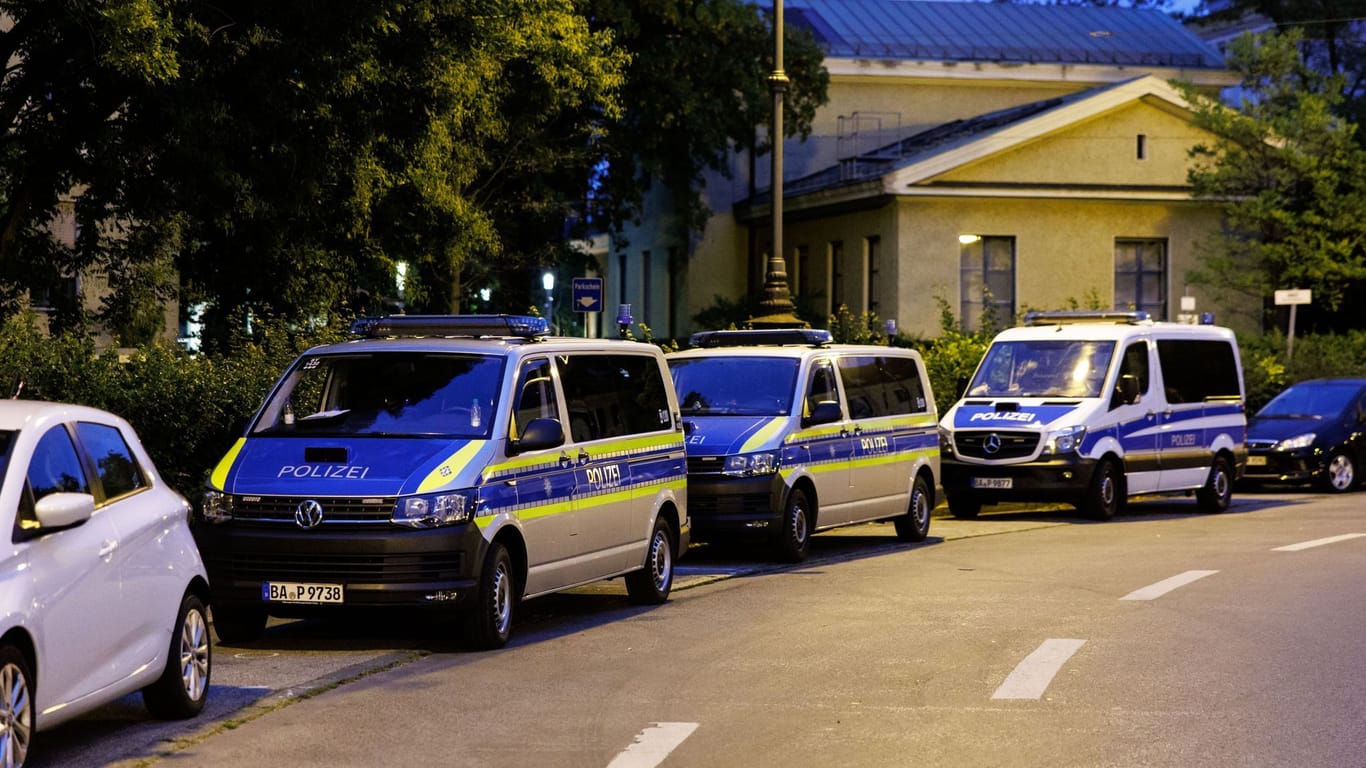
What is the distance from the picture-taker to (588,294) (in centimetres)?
2712

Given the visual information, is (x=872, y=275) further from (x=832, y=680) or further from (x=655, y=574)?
(x=832, y=680)

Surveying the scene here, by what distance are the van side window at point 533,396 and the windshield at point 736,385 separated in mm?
4952

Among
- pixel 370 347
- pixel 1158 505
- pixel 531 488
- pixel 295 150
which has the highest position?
pixel 295 150

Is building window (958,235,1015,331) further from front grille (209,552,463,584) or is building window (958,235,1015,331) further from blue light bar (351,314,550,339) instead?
front grille (209,552,463,584)

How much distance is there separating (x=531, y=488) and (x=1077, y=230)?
108ft

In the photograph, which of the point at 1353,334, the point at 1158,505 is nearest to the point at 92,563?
the point at 1158,505

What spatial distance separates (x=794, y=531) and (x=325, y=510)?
6.68m

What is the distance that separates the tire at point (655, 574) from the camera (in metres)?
14.3

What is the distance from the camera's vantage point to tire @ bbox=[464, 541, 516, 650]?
11.7 m

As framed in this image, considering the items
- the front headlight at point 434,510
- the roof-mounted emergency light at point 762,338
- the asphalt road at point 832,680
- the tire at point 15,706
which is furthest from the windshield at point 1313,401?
the tire at point 15,706

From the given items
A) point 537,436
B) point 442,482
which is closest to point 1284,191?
point 537,436

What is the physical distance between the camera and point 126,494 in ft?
29.6

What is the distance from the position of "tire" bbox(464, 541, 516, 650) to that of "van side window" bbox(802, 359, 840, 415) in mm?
6482

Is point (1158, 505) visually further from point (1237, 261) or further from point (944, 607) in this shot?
point (1237, 261)
